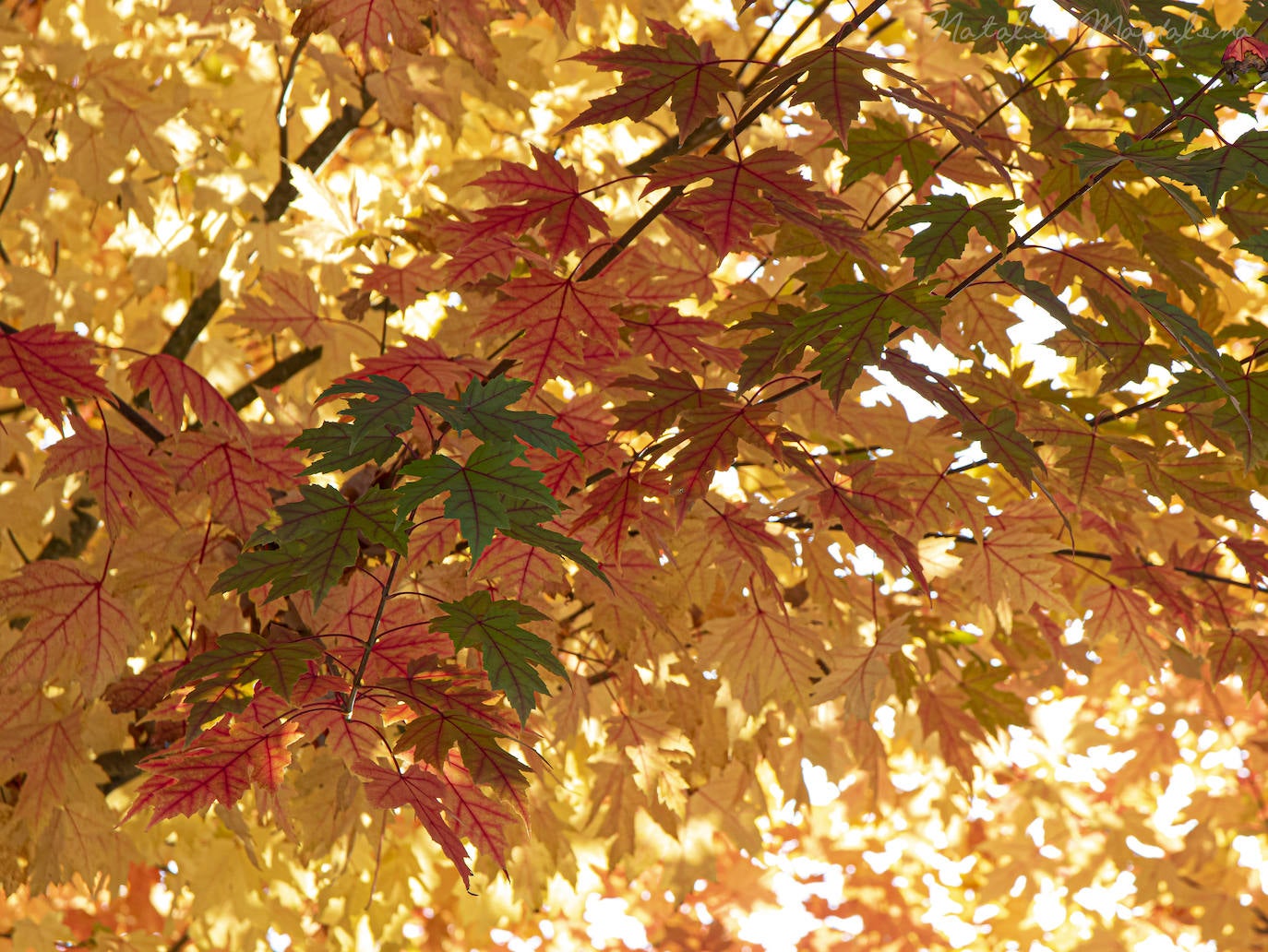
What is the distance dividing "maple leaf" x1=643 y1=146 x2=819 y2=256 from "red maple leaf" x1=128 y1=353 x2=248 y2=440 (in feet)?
3.14

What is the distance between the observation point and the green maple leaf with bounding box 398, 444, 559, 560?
3.81ft

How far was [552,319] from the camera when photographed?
→ 1646 millimetres

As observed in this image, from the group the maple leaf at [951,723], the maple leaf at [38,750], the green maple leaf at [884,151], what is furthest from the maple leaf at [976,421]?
the maple leaf at [38,750]

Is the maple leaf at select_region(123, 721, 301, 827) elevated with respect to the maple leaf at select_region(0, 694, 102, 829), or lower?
lower

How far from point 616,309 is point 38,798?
1.72m

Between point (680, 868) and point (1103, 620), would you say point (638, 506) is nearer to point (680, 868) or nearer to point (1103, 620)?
point (1103, 620)

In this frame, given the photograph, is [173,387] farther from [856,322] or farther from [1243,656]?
[1243,656]

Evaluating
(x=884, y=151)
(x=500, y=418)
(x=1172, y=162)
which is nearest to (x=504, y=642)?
(x=500, y=418)

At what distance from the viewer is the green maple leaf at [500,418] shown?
4.01 feet

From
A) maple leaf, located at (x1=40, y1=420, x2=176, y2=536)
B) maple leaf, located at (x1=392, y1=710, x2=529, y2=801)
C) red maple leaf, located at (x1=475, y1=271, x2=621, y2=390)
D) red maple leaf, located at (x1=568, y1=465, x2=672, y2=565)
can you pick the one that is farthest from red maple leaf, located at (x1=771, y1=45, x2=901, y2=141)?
maple leaf, located at (x1=40, y1=420, x2=176, y2=536)

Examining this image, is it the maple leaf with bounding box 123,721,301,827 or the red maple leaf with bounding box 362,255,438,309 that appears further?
the red maple leaf with bounding box 362,255,438,309

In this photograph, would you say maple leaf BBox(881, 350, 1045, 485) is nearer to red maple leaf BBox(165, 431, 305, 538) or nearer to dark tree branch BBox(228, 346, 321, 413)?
red maple leaf BBox(165, 431, 305, 538)

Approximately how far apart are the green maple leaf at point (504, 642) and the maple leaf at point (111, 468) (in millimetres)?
745

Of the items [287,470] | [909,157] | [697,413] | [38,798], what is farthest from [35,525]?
[909,157]
